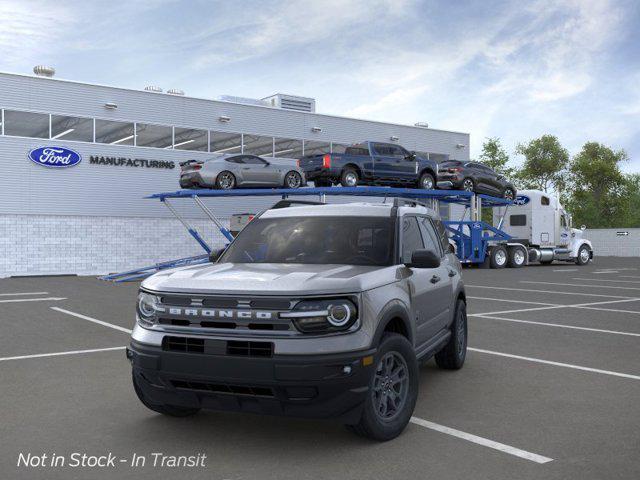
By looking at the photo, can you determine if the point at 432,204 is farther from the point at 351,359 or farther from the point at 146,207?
the point at 351,359

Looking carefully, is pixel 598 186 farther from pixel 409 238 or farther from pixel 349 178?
pixel 409 238

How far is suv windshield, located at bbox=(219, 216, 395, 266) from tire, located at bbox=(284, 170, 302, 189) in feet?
65.0

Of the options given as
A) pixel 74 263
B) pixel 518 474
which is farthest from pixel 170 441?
pixel 74 263

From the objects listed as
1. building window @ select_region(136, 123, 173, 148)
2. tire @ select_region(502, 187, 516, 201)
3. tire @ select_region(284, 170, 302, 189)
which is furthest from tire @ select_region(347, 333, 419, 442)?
tire @ select_region(502, 187, 516, 201)

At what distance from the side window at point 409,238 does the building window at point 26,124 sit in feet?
79.0

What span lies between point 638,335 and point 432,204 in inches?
749

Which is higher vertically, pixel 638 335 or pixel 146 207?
pixel 146 207

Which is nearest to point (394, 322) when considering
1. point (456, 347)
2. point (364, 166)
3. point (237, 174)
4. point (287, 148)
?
point (456, 347)

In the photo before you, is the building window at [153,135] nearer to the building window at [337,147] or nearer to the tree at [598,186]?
the building window at [337,147]

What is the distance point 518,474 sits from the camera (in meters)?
4.13

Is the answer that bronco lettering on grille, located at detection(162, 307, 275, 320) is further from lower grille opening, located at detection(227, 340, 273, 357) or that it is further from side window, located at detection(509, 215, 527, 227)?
side window, located at detection(509, 215, 527, 227)

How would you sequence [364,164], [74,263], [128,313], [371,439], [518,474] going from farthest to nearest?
[74,263] < [364,164] < [128,313] < [371,439] < [518,474]

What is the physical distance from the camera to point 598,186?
7188cm

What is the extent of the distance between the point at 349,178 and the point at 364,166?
73 centimetres
